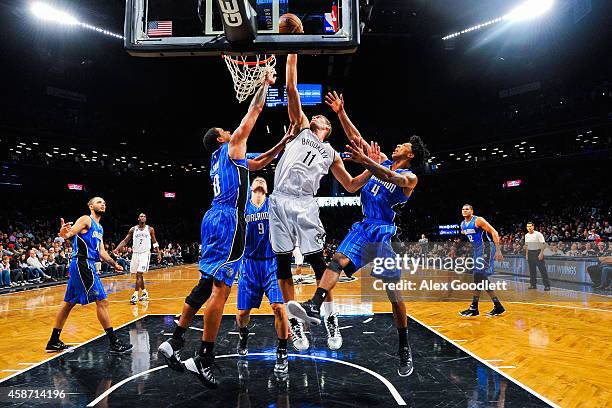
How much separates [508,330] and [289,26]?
220 inches

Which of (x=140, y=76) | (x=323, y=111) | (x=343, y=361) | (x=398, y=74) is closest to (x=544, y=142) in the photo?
(x=398, y=74)

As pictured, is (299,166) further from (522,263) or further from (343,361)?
(522,263)

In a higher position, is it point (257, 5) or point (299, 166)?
point (257, 5)

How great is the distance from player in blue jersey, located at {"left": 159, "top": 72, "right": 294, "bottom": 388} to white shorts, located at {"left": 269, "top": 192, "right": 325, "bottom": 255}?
0.33 m

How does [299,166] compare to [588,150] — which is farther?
[588,150]

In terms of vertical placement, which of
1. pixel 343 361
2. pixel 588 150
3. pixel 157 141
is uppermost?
pixel 157 141

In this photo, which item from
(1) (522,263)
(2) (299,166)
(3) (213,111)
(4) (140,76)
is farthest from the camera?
(3) (213,111)

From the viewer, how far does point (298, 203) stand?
391cm

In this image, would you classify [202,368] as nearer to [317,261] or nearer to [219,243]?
[219,243]

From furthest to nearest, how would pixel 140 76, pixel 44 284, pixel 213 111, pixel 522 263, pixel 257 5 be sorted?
pixel 213 111
pixel 140 76
pixel 522 263
pixel 44 284
pixel 257 5

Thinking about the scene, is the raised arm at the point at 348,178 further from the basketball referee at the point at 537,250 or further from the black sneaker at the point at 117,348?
the basketball referee at the point at 537,250

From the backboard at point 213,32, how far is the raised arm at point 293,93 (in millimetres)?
341

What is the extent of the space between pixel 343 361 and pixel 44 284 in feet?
39.1

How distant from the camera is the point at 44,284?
12.8m
